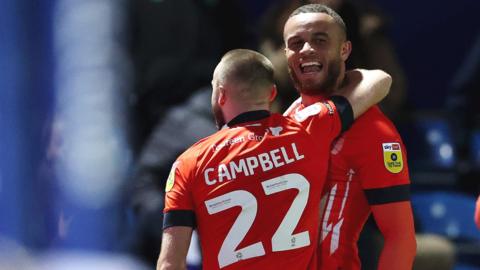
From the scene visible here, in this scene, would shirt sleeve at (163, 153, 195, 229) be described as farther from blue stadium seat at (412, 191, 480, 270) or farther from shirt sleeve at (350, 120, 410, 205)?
blue stadium seat at (412, 191, 480, 270)

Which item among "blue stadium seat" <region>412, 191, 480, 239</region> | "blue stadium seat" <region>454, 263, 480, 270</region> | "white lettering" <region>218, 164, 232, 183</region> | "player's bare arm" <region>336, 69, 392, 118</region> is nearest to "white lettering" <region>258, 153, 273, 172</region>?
"white lettering" <region>218, 164, 232, 183</region>

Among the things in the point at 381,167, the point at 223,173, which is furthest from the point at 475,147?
the point at 223,173

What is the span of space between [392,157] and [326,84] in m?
0.34

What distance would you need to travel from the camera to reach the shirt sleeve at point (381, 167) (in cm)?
391

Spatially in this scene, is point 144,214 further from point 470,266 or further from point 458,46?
point 458,46

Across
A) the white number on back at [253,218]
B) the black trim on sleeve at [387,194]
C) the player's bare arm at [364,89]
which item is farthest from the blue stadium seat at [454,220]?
the white number on back at [253,218]

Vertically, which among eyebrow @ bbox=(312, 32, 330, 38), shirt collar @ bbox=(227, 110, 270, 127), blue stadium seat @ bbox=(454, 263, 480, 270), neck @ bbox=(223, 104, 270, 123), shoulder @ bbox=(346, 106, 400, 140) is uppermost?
eyebrow @ bbox=(312, 32, 330, 38)

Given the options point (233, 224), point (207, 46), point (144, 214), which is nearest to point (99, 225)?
point (233, 224)

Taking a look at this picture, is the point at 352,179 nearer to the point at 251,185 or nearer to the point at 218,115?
the point at 251,185

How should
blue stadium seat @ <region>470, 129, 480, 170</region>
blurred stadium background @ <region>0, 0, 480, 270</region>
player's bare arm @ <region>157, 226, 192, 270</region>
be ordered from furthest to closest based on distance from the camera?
blue stadium seat @ <region>470, 129, 480, 170</region> → player's bare arm @ <region>157, 226, 192, 270</region> → blurred stadium background @ <region>0, 0, 480, 270</region>

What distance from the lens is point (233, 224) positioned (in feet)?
12.7

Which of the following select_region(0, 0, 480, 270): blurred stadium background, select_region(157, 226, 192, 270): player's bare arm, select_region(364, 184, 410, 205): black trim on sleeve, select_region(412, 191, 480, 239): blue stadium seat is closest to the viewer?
select_region(0, 0, 480, 270): blurred stadium background

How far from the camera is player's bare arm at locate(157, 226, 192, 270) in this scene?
3.79 metres

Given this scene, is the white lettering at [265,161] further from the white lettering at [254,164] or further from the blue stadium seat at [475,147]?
the blue stadium seat at [475,147]
